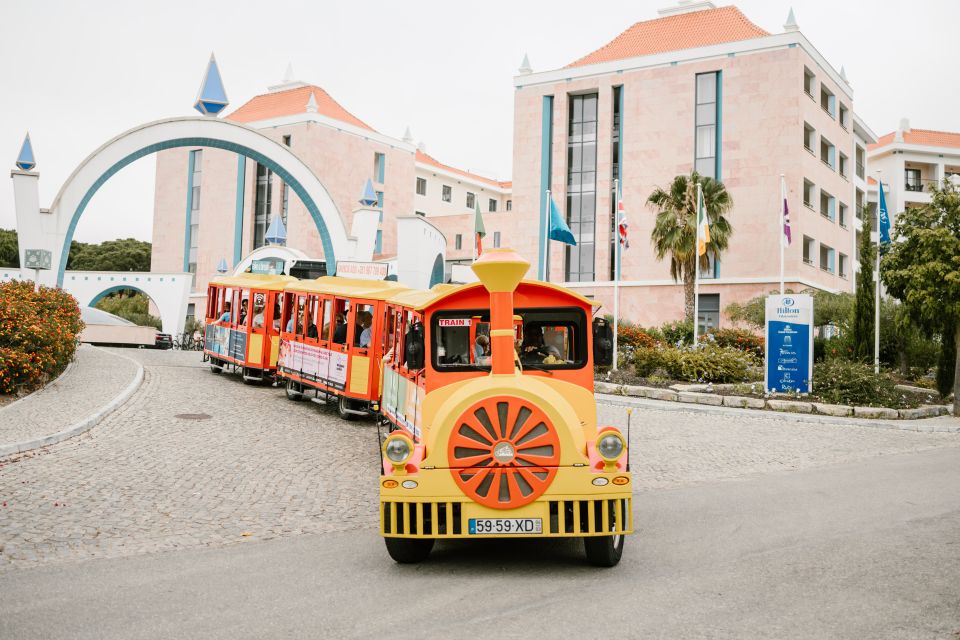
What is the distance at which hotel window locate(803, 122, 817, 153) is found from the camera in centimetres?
4250

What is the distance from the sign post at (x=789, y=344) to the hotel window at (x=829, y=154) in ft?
94.4

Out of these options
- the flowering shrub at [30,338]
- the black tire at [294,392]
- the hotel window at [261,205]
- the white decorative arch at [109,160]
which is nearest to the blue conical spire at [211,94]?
the white decorative arch at [109,160]

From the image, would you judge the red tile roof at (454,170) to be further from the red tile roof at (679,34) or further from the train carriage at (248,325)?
the train carriage at (248,325)

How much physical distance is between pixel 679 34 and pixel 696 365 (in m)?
29.0

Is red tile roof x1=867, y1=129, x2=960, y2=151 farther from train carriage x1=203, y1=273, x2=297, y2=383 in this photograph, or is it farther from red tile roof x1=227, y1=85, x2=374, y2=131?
train carriage x1=203, y1=273, x2=297, y2=383

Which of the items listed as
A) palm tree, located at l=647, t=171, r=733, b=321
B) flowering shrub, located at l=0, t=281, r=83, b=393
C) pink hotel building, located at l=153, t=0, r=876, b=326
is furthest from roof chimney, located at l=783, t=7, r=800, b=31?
flowering shrub, located at l=0, t=281, r=83, b=393

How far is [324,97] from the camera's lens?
6444cm

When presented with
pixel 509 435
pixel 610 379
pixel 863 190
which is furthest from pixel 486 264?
pixel 863 190

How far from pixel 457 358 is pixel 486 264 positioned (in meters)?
1.47

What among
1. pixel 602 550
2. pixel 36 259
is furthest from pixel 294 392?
pixel 36 259

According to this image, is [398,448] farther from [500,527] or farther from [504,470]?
[500,527]

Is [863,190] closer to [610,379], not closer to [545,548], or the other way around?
[610,379]

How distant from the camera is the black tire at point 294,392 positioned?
18250mm

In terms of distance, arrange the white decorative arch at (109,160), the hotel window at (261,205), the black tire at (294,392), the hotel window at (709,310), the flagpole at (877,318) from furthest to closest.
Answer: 1. the hotel window at (261,205)
2. the hotel window at (709,310)
3. the white decorative arch at (109,160)
4. the flagpole at (877,318)
5. the black tire at (294,392)
